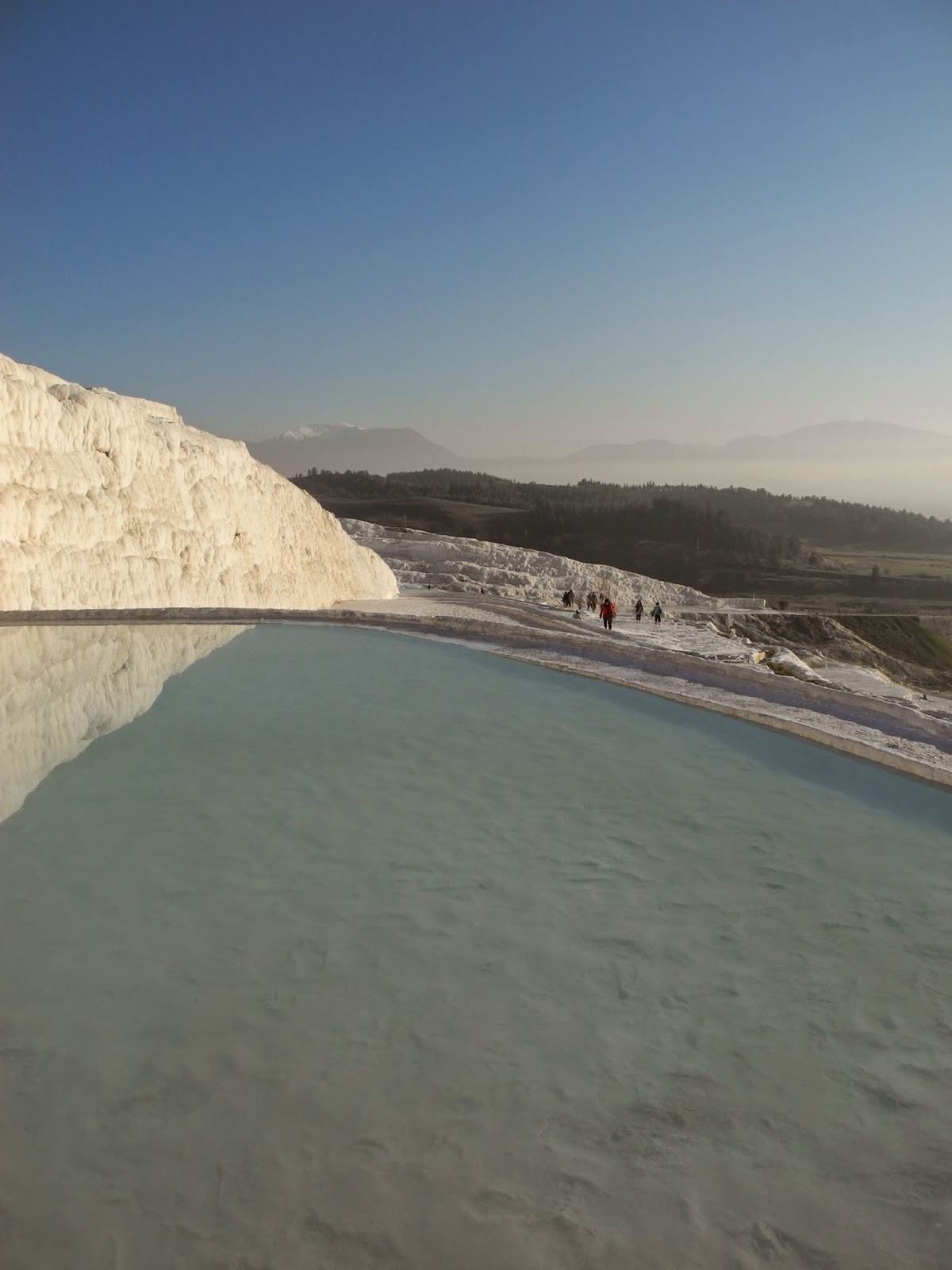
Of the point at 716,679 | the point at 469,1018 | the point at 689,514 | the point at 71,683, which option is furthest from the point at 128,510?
the point at 689,514

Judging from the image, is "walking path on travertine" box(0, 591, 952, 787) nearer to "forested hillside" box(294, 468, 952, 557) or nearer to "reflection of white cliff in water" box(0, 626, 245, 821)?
"reflection of white cliff in water" box(0, 626, 245, 821)

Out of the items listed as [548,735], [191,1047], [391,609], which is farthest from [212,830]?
[391,609]

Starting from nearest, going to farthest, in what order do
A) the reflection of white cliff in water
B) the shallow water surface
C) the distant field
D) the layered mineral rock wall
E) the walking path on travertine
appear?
1. the shallow water surface
2. the reflection of white cliff in water
3. the walking path on travertine
4. the layered mineral rock wall
5. the distant field

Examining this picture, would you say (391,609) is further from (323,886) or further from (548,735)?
(323,886)

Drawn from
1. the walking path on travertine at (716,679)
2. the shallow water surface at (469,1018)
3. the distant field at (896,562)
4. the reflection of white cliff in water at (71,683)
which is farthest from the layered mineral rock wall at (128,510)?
the distant field at (896,562)

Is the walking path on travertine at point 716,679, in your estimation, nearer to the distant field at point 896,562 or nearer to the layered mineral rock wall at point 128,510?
the layered mineral rock wall at point 128,510

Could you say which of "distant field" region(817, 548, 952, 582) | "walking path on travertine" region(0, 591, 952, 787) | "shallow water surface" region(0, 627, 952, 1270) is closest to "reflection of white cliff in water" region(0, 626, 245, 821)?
"shallow water surface" region(0, 627, 952, 1270)
